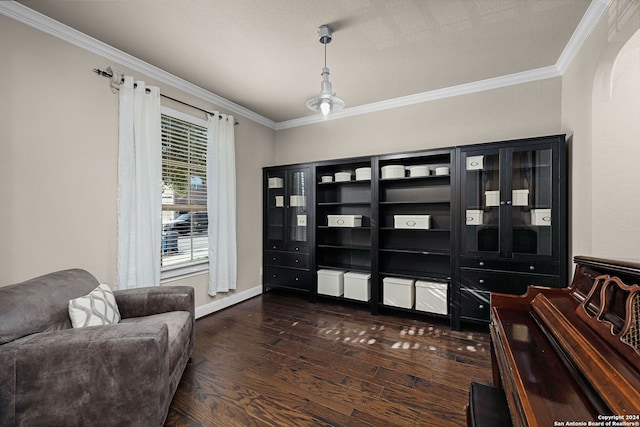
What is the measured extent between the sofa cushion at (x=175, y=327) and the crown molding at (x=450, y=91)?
322cm

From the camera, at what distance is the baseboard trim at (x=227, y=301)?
328 cm

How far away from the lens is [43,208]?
81.3 inches

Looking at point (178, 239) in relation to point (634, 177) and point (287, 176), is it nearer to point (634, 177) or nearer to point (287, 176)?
point (287, 176)

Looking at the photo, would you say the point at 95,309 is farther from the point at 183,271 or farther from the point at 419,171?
the point at 419,171

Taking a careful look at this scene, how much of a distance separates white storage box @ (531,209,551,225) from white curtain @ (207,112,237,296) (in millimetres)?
3380

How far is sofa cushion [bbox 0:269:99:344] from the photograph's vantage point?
138cm

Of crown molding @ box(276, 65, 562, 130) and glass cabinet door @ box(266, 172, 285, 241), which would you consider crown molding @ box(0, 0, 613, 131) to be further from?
glass cabinet door @ box(266, 172, 285, 241)

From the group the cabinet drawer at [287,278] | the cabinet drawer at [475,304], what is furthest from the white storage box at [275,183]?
the cabinet drawer at [475,304]

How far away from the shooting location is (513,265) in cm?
263

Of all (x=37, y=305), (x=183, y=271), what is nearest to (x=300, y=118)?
(x=183, y=271)

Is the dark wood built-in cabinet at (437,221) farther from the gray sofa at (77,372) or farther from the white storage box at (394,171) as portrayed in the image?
the gray sofa at (77,372)

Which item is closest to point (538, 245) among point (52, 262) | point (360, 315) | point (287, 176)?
point (360, 315)

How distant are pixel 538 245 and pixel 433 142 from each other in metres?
1.60


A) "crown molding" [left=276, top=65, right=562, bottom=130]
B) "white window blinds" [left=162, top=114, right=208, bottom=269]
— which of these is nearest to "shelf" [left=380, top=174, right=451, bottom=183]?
"crown molding" [left=276, top=65, right=562, bottom=130]
